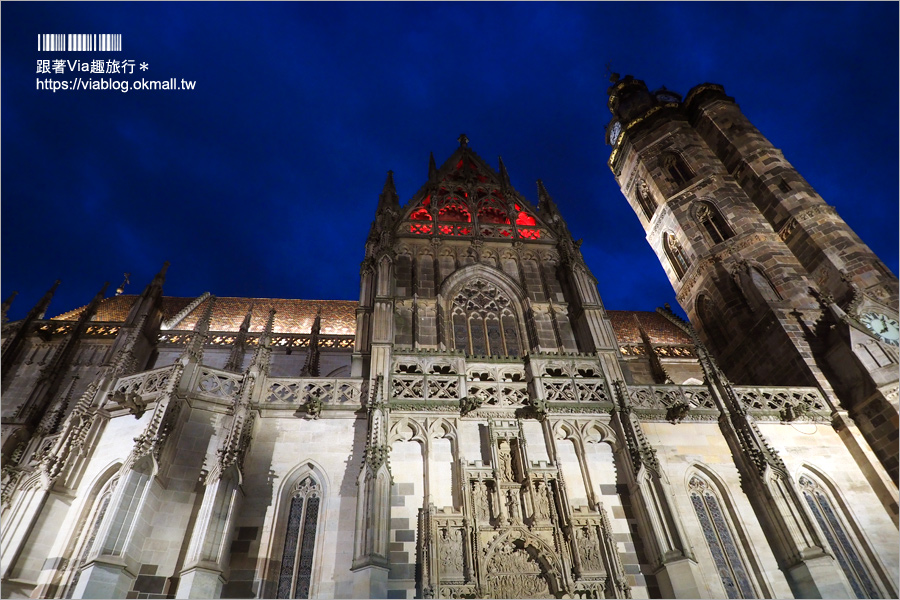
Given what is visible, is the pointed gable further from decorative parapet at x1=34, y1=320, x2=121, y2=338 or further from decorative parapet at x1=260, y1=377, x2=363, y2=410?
decorative parapet at x1=34, y1=320, x2=121, y2=338

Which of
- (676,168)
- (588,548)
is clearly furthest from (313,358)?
(676,168)

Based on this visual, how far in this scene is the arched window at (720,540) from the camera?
40.6 ft

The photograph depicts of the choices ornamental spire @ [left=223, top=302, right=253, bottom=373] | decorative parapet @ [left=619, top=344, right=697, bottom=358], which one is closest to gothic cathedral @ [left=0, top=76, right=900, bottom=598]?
ornamental spire @ [left=223, top=302, right=253, bottom=373]

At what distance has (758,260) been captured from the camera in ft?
69.1

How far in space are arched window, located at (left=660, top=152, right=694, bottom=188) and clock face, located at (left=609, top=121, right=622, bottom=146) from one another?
491 centimetres

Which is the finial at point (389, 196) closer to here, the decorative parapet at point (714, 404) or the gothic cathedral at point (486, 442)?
the gothic cathedral at point (486, 442)

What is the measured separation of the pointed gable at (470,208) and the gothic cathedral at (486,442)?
210 millimetres

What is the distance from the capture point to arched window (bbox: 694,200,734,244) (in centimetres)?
2311

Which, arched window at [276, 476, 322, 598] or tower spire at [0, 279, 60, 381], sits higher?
tower spire at [0, 279, 60, 381]

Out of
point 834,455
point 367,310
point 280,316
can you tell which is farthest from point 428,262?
point 834,455

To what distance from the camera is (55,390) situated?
20594 millimetres

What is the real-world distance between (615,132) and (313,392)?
25509 millimetres

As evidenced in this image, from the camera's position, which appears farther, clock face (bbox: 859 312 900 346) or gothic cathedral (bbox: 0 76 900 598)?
clock face (bbox: 859 312 900 346)

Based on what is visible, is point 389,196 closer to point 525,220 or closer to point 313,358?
point 525,220
